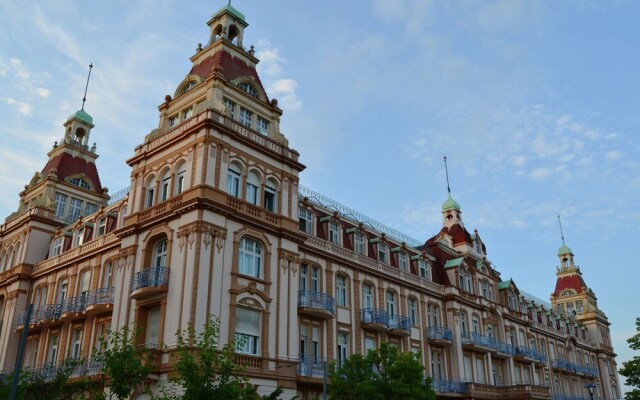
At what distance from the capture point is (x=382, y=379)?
2878 centimetres

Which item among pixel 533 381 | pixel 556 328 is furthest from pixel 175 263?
pixel 556 328

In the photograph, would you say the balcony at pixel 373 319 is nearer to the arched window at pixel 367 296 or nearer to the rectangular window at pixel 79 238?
the arched window at pixel 367 296

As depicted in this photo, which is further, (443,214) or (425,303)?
(443,214)

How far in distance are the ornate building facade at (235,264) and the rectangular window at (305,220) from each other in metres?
0.13

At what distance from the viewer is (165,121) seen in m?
36.7

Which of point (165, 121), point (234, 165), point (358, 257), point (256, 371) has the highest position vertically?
point (165, 121)

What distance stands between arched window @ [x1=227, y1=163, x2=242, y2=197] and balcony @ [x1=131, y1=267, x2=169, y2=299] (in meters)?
5.44

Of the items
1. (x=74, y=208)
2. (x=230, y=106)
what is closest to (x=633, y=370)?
(x=230, y=106)

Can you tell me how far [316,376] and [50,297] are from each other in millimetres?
20336

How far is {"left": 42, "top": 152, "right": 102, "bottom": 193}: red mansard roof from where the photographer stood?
163 feet

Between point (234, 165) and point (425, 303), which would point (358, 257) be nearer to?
point (425, 303)

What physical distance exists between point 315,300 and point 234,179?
8.34 meters

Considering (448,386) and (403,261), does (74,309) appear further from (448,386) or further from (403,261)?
(448,386)

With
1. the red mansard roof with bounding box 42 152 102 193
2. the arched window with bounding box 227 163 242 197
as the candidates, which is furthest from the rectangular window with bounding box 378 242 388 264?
the red mansard roof with bounding box 42 152 102 193
